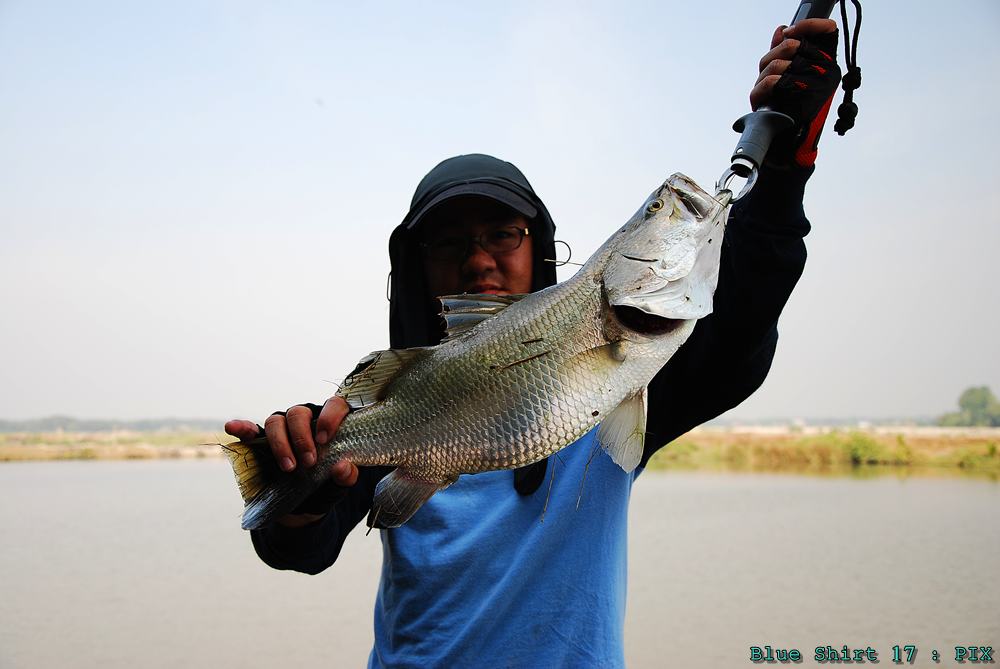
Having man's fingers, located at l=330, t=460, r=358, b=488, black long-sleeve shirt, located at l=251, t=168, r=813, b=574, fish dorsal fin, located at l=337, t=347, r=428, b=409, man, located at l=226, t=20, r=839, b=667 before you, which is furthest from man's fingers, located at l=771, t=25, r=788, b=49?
man's fingers, located at l=330, t=460, r=358, b=488

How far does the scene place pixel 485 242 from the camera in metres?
3.16

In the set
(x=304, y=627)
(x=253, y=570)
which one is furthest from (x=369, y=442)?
(x=253, y=570)

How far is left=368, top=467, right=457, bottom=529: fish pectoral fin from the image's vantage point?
6.26 ft

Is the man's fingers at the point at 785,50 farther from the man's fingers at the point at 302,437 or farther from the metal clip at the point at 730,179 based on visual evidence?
the man's fingers at the point at 302,437

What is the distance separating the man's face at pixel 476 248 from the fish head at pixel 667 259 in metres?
1.18

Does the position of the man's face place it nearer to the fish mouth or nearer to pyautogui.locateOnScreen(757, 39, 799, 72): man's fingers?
the fish mouth

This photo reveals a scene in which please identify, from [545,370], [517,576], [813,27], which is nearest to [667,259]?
[545,370]

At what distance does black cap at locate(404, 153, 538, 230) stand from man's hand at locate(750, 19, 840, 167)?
48.9 inches

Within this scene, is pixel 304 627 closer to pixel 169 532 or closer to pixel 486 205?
pixel 169 532

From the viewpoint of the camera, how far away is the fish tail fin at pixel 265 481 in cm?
A: 205

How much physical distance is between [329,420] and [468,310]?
54cm

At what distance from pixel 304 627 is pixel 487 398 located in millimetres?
10612

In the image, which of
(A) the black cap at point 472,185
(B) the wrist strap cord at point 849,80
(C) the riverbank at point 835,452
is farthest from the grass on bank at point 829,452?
(B) the wrist strap cord at point 849,80

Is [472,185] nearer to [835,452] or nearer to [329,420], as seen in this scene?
[329,420]
